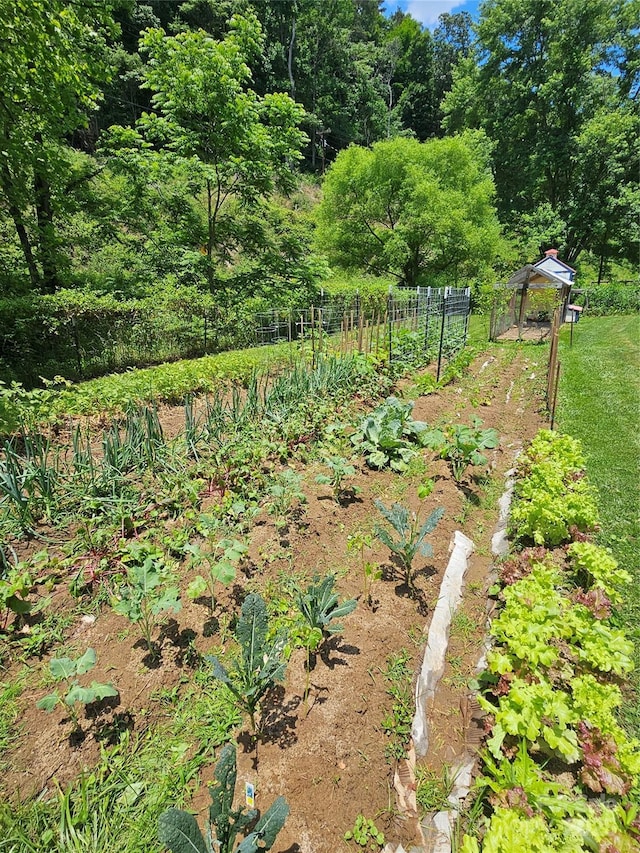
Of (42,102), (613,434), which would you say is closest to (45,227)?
(42,102)

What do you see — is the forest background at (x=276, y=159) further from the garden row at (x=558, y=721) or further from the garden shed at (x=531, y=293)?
the garden row at (x=558, y=721)

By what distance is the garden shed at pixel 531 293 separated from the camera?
1545 cm

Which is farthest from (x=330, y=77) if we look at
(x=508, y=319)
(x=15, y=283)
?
(x=15, y=283)

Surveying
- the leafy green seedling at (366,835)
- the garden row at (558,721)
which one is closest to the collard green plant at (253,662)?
the leafy green seedling at (366,835)

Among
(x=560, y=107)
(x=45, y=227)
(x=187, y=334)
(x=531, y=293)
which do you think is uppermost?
(x=560, y=107)

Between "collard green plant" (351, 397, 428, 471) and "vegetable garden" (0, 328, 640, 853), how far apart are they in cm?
38

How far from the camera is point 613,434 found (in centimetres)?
512

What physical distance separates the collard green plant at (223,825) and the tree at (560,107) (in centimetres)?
3190

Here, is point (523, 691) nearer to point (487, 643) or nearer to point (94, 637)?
point (487, 643)

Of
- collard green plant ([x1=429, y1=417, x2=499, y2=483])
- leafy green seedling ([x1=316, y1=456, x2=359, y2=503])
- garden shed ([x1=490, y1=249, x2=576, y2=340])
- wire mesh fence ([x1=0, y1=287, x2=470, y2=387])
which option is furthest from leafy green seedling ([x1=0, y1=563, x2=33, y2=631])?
garden shed ([x1=490, y1=249, x2=576, y2=340])

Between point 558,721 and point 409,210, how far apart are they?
20.1 m

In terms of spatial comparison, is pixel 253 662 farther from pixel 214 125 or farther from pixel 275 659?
pixel 214 125

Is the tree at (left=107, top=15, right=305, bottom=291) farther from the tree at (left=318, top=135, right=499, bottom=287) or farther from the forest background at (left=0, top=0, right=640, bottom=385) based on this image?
the tree at (left=318, top=135, right=499, bottom=287)

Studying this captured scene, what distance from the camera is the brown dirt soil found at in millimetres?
1597
